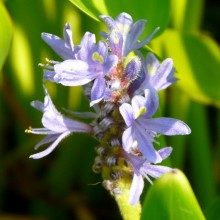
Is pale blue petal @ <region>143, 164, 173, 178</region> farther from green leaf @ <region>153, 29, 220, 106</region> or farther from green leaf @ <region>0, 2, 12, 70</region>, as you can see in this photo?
green leaf @ <region>153, 29, 220, 106</region>

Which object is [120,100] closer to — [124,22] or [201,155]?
[124,22]

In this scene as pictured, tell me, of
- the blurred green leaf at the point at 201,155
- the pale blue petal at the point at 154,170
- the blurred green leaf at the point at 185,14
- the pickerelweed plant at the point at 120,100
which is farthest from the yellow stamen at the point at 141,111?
the blurred green leaf at the point at 201,155

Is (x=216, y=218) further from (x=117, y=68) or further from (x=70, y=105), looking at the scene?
(x=70, y=105)

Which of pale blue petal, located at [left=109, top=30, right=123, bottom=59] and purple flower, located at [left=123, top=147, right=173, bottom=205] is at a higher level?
pale blue petal, located at [left=109, top=30, right=123, bottom=59]

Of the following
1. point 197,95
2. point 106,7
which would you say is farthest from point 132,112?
point 197,95

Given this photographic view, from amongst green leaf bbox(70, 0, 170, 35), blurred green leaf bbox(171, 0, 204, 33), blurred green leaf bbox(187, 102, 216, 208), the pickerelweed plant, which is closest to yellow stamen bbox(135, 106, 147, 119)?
the pickerelweed plant

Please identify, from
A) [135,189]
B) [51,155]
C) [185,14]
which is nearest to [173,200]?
[135,189]
